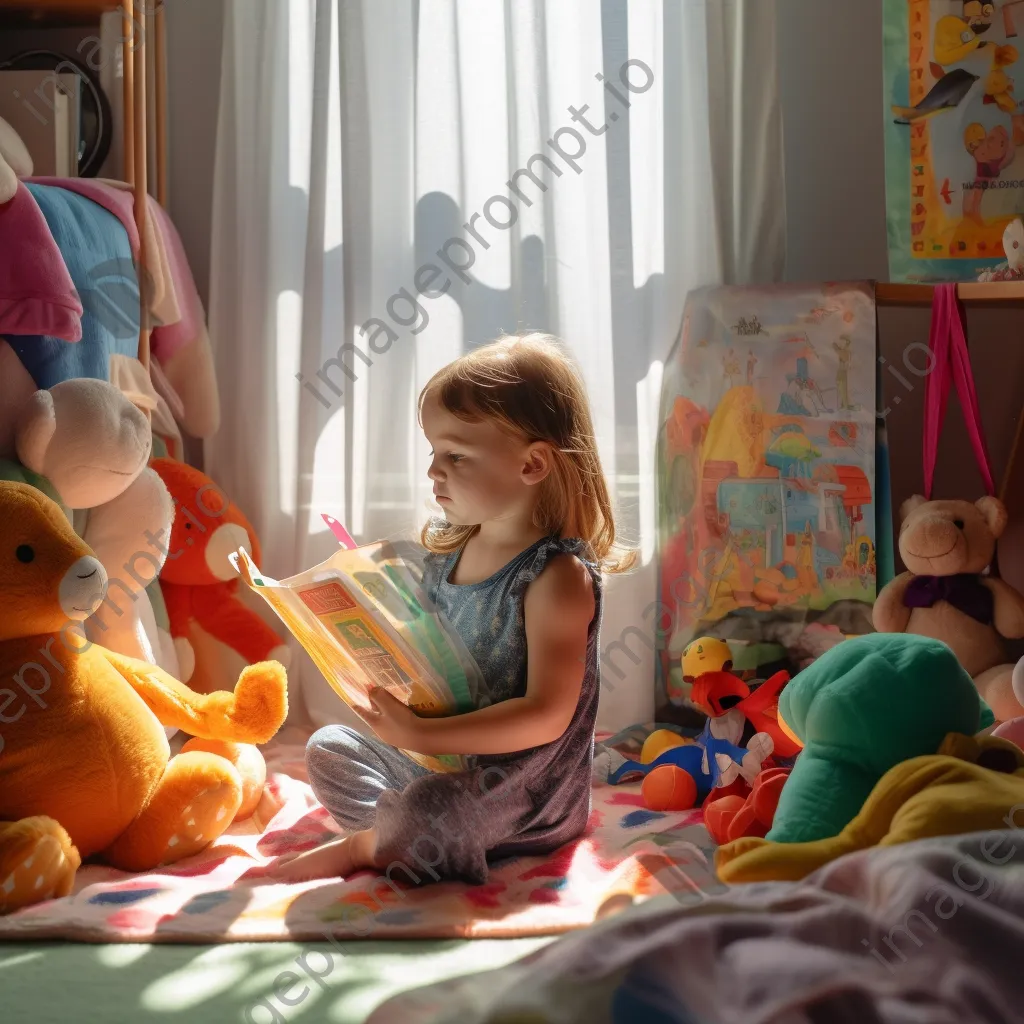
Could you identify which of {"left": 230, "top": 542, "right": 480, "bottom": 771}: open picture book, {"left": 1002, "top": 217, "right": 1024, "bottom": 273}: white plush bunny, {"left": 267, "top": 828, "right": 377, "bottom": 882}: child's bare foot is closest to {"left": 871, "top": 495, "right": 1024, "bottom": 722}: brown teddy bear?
{"left": 1002, "top": 217, "right": 1024, "bottom": 273}: white plush bunny

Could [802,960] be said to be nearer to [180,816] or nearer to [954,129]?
[180,816]

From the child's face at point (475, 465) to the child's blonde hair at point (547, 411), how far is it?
0.01 m

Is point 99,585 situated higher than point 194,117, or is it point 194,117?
point 194,117

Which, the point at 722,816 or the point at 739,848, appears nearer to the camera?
the point at 739,848

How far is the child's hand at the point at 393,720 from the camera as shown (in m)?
1.28

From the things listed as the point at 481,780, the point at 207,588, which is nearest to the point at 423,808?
the point at 481,780

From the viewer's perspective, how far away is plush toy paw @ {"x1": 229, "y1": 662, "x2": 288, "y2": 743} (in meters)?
1.43

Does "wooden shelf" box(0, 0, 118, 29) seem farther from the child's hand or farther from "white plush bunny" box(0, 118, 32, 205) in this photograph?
the child's hand

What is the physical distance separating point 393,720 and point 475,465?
0.99ft

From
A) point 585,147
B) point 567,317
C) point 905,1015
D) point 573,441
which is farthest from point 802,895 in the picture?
point 585,147

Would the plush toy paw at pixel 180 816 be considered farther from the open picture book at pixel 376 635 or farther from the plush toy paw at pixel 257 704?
the open picture book at pixel 376 635

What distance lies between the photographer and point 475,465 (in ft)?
4.49

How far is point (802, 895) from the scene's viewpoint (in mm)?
825

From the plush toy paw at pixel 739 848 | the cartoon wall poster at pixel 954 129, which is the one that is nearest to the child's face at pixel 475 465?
the plush toy paw at pixel 739 848
